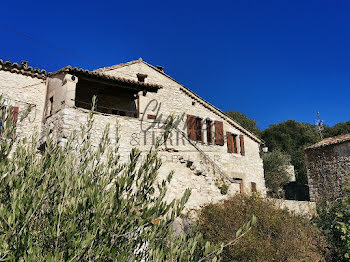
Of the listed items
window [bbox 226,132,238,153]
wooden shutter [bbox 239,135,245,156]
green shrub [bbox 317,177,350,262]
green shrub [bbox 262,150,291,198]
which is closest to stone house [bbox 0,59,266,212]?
window [bbox 226,132,238,153]

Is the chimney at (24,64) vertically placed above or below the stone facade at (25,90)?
above

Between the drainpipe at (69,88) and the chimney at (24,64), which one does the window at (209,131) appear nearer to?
the drainpipe at (69,88)

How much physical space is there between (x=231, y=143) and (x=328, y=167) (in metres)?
5.84

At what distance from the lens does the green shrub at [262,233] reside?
29.8ft

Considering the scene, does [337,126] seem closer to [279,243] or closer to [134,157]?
[279,243]

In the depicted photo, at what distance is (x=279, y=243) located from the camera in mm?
9523

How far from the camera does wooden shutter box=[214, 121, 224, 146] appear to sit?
1850 centimetres

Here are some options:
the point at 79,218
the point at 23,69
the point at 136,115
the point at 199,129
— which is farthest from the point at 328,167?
the point at 79,218

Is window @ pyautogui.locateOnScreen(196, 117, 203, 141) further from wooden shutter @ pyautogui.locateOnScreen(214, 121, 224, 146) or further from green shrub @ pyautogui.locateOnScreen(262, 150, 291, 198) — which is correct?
green shrub @ pyautogui.locateOnScreen(262, 150, 291, 198)

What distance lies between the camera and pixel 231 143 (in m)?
19.1

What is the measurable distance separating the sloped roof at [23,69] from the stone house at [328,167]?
1611 cm

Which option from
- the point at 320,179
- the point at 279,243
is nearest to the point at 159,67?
the point at 320,179

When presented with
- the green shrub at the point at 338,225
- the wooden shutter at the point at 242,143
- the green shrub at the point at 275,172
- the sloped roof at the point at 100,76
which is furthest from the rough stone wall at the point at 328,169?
the sloped roof at the point at 100,76

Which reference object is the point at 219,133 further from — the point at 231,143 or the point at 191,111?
the point at 191,111
